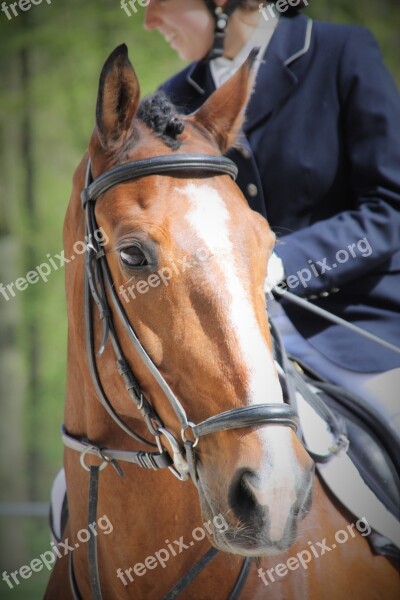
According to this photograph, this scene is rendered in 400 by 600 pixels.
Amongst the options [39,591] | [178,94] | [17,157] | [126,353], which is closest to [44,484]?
[39,591]

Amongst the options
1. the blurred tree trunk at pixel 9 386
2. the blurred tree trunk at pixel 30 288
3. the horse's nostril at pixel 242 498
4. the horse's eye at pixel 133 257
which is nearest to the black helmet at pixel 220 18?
the horse's eye at pixel 133 257

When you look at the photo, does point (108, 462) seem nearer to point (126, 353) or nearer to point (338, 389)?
point (126, 353)

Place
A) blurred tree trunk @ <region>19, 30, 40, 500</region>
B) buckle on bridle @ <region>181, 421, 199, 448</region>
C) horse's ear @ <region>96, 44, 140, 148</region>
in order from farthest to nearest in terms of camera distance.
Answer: blurred tree trunk @ <region>19, 30, 40, 500</region>, horse's ear @ <region>96, 44, 140, 148</region>, buckle on bridle @ <region>181, 421, 199, 448</region>

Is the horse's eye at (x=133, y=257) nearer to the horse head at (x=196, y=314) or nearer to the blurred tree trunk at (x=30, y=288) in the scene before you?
the horse head at (x=196, y=314)

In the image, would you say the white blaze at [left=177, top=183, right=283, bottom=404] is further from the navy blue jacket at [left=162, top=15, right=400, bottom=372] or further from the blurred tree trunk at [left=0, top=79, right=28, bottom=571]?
the blurred tree trunk at [left=0, top=79, right=28, bottom=571]

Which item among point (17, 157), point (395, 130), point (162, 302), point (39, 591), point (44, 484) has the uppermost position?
point (162, 302)

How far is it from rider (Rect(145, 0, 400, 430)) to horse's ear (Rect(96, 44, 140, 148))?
0.66 metres

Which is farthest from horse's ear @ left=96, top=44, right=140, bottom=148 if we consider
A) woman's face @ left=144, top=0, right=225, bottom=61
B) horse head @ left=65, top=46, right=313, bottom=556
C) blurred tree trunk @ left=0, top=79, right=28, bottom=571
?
blurred tree trunk @ left=0, top=79, right=28, bottom=571

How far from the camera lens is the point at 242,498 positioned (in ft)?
5.80

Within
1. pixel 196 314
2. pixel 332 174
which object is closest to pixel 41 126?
pixel 332 174

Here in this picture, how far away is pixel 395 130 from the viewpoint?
290 centimetres

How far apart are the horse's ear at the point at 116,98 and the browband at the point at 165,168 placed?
5.4 inches

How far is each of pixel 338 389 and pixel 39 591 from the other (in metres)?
6.38

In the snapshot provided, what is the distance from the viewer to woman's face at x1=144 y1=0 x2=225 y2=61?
3211 mm
